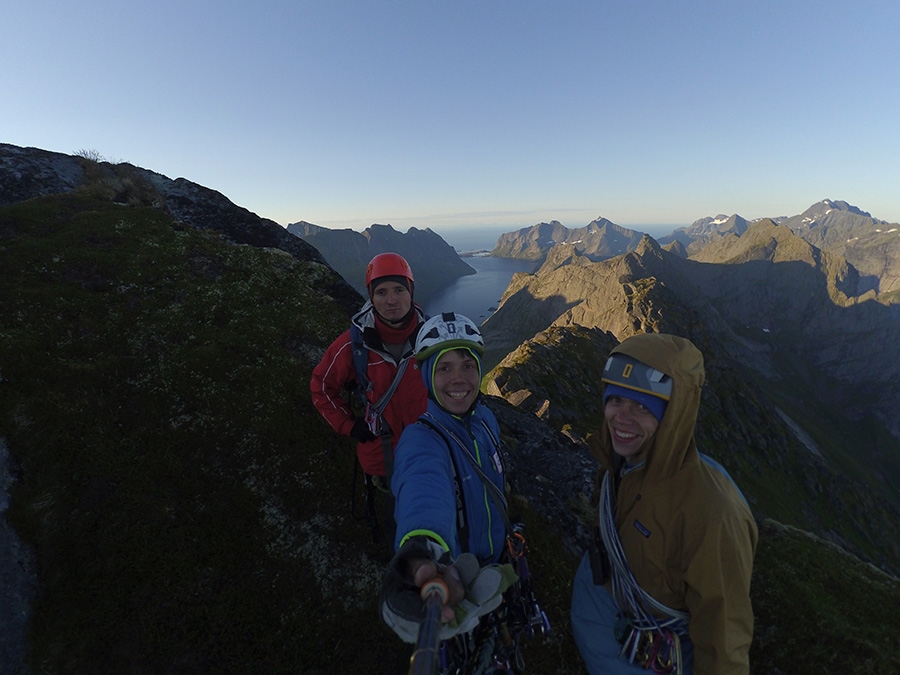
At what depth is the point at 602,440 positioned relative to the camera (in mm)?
5145

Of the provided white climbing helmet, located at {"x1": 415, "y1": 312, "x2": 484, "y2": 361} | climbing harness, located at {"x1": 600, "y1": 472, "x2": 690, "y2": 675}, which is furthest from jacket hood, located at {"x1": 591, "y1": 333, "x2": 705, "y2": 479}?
white climbing helmet, located at {"x1": 415, "y1": 312, "x2": 484, "y2": 361}

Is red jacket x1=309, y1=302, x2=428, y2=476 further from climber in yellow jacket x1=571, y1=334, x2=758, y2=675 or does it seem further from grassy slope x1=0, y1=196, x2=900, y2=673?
climber in yellow jacket x1=571, y1=334, x2=758, y2=675

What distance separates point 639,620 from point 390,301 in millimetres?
6472

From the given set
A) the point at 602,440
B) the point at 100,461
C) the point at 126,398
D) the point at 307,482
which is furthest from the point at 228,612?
the point at 602,440

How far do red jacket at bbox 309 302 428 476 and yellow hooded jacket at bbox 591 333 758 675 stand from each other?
4.44 metres

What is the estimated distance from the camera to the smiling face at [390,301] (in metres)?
7.71

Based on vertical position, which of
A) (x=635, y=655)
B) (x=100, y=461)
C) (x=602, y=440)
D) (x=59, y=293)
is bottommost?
(x=635, y=655)

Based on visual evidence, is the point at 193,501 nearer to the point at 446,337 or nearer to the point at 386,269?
the point at 386,269

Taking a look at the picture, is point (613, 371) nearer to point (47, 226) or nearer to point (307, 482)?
point (307, 482)

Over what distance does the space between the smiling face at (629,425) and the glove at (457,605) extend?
7.20 ft

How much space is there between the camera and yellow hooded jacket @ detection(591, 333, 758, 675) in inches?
150

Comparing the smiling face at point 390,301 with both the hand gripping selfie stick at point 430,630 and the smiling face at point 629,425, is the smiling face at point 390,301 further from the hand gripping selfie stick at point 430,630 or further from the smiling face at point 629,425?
the hand gripping selfie stick at point 430,630

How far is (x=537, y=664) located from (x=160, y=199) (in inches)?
1316

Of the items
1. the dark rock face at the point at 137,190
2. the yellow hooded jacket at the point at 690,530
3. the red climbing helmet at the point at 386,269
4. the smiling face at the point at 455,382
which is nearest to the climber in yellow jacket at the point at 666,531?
the yellow hooded jacket at the point at 690,530
